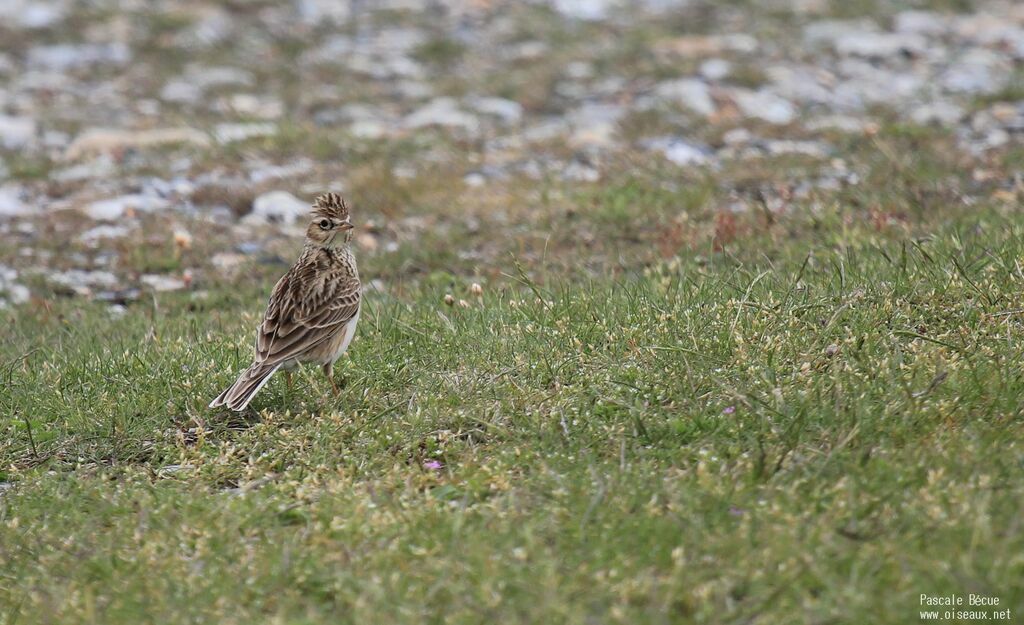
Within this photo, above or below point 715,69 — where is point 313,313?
above

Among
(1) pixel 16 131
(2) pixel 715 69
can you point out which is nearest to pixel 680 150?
(2) pixel 715 69

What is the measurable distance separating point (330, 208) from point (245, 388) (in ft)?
6.14

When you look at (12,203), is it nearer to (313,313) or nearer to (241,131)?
(241,131)

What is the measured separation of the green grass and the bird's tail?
0.61 feet

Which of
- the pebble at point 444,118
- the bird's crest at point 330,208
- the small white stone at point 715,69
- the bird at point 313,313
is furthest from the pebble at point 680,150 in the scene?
the bird at point 313,313

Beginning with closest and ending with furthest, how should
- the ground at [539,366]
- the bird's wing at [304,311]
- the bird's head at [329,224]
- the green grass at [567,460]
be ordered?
1. the green grass at [567,460]
2. the ground at [539,366]
3. the bird's wing at [304,311]
4. the bird's head at [329,224]

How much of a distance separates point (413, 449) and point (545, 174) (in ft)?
25.4

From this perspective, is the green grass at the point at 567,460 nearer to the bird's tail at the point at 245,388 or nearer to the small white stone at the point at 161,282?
the bird's tail at the point at 245,388

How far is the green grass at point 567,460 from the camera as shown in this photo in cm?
593

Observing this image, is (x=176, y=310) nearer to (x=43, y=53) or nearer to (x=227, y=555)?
(x=227, y=555)

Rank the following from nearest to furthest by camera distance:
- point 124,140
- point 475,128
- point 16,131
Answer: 1. point 124,140
2. point 475,128
3. point 16,131

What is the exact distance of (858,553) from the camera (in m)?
5.95

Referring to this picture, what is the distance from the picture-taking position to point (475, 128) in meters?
17.3

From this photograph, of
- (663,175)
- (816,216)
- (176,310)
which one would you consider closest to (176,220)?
(176,310)
